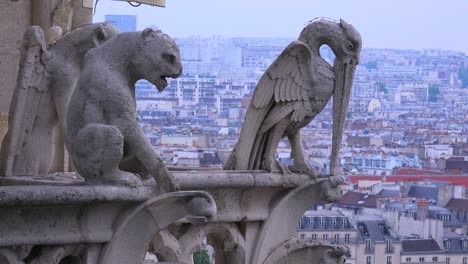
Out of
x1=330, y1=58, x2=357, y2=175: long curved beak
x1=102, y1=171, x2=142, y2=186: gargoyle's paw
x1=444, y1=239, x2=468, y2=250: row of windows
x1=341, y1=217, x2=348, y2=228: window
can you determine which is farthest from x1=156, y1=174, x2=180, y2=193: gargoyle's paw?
x1=444, y1=239, x2=468, y2=250: row of windows

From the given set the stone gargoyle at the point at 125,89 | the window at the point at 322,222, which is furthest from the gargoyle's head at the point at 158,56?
the window at the point at 322,222

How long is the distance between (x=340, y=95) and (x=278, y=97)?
1.19 ft

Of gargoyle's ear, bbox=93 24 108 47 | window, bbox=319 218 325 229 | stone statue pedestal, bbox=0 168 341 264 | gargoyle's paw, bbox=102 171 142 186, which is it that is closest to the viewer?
stone statue pedestal, bbox=0 168 341 264

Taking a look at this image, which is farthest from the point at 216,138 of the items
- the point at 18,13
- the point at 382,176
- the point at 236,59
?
the point at 18,13

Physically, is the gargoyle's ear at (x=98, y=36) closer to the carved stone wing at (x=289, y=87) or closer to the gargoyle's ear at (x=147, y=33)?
the carved stone wing at (x=289, y=87)

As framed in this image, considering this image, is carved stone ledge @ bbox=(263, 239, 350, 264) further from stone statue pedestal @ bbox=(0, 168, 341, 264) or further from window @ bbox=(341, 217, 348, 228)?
window @ bbox=(341, 217, 348, 228)

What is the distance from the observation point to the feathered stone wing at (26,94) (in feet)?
31.5

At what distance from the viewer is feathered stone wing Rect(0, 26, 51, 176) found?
9609 mm

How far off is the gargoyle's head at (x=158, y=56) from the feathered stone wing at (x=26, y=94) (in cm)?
125

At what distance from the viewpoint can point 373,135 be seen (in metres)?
132

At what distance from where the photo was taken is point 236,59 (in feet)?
487

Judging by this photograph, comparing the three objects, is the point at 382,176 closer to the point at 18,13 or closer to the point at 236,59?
the point at 236,59

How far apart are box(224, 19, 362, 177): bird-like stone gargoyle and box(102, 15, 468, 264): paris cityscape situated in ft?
76.3

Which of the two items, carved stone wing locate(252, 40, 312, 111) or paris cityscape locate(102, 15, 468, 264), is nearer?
carved stone wing locate(252, 40, 312, 111)
